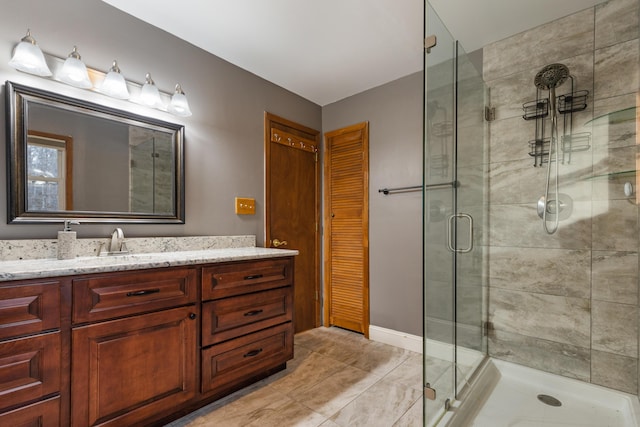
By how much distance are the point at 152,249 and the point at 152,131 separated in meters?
0.78

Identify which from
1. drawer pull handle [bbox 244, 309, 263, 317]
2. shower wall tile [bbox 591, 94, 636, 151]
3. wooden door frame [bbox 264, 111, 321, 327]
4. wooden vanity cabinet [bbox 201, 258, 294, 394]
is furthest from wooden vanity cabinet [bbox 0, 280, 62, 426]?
shower wall tile [bbox 591, 94, 636, 151]

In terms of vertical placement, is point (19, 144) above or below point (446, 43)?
below

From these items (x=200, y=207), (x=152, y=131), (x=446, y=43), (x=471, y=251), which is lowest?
(x=471, y=251)

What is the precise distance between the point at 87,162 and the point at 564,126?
2922 mm

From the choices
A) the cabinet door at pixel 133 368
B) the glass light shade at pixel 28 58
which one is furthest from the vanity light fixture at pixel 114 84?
the cabinet door at pixel 133 368

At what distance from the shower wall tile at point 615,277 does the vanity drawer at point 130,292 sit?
7.76 feet

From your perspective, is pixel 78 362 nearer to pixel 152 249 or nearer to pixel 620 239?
pixel 152 249

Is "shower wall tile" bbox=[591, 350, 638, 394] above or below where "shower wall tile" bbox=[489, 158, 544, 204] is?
below

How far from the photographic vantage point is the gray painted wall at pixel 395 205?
98.1 inches

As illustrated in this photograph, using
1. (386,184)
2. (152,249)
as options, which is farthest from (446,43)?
(152,249)

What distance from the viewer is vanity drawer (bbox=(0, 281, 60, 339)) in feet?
3.44

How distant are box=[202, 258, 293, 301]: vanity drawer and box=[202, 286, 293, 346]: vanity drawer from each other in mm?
43

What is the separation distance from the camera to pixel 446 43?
1.71 metres

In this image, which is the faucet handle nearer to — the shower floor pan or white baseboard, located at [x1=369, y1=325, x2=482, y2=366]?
white baseboard, located at [x1=369, y1=325, x2=482, y2=366]
